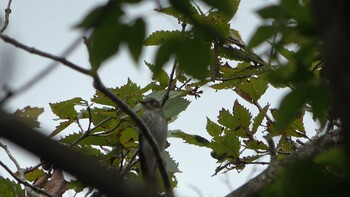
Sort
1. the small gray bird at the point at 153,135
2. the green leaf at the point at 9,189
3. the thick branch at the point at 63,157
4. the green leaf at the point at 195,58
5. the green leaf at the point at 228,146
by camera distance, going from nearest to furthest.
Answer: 1. the thick branch at the point at 63,157
2. the green leaf at the point at 195,58
3. the green leaf at the point at 228,146
4. the green leaf at the point at 9,189
5. the small gray bird at the point at 153,135

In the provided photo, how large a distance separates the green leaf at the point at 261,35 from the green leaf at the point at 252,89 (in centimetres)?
401

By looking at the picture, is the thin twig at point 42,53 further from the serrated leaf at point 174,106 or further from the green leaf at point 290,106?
the serrated leaf at point 174,106

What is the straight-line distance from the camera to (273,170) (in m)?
3.73

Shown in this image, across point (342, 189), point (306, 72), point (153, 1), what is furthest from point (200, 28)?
point (342, 189)

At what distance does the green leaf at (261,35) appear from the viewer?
1887 mm

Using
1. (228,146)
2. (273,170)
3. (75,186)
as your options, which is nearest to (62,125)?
(75,186)

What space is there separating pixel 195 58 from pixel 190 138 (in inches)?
138

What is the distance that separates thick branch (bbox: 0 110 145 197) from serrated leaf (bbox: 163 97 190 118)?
440 centimetres

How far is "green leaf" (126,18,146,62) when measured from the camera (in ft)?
6.24

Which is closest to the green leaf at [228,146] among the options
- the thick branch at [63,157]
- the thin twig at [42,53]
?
the thin twig at [42,53]

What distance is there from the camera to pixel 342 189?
1.27 meters

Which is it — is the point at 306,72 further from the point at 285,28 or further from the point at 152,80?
the point at 152,80

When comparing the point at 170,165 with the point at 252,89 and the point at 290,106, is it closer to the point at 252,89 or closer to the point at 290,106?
the point at 252,89

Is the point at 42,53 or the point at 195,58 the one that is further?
the point at 42,53
